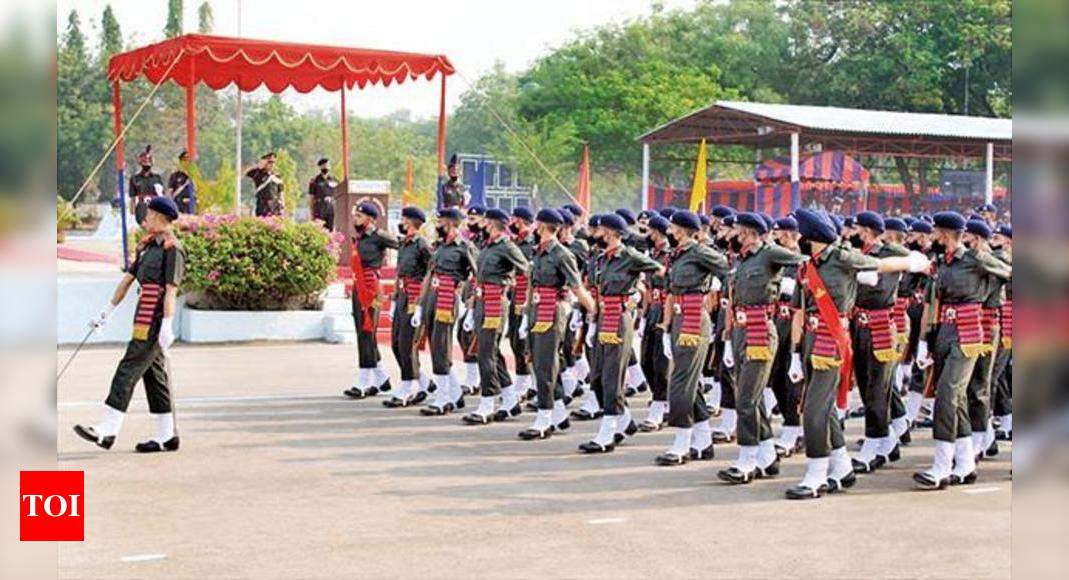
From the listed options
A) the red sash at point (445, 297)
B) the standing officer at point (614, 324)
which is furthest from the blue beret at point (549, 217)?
the red sash at point (445, 297)

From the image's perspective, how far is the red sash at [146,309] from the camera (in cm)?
887

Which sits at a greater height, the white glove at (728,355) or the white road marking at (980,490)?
the white glove at (728,355)

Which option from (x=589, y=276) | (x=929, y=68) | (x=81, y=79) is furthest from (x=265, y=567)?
(x=81, y=79)

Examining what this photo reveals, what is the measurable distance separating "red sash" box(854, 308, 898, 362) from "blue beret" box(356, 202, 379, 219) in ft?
16.8

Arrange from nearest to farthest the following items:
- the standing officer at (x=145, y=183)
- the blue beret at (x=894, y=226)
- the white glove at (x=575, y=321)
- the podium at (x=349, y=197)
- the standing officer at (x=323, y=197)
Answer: the blue beret at (x=894, y=226)
the white glove at (x=575, y=321)
the standing officer at (x=145, y=183)
the podium at (x=349, y=197)
the standing officer at (x=323, y=197)

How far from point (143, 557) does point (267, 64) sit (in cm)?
1260

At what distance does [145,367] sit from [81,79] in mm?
41705

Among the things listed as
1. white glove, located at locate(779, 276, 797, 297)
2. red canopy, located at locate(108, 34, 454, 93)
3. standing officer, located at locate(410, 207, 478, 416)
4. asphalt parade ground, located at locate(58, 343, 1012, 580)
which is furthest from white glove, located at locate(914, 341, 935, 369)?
red canopy, located at locate(108, 34, 454, 93)

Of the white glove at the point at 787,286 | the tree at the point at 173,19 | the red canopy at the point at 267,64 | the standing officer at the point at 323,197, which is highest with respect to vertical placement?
the tree at the point at 173,19

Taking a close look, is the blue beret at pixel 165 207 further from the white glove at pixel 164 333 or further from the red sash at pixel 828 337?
the red sash at pixel 828 337

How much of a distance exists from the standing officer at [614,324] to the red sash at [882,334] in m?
1.69

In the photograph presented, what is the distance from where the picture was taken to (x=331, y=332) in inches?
629

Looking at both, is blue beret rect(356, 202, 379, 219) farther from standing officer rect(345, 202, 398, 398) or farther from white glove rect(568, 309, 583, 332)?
white glove rect(568, 309, 583, 332)

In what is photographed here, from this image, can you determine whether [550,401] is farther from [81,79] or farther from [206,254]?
[81,79]
